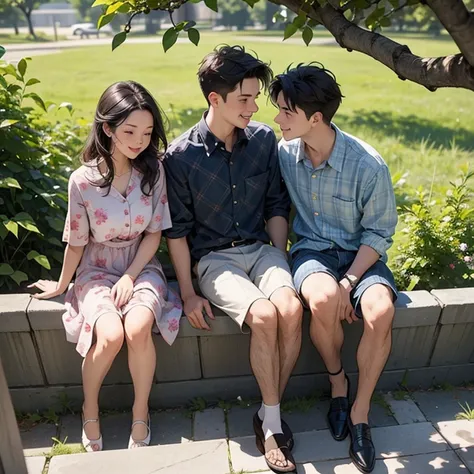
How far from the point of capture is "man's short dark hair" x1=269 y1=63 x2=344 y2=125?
2396mm

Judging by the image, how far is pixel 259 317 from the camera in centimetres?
228

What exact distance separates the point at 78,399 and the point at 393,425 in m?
1.51

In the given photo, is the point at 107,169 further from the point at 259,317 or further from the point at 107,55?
the point at 107,55

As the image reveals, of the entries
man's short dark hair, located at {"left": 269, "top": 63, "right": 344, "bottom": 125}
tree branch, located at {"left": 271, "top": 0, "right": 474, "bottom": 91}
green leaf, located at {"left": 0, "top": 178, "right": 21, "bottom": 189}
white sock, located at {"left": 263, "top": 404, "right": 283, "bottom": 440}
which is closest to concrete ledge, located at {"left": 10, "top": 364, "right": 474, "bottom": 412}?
white sock, located at {"left": 263, "top": 404, "right": 283, "bottom": 440}

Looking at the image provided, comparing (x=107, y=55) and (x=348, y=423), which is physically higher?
(x=348, y=423)

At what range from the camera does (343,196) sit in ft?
8.39

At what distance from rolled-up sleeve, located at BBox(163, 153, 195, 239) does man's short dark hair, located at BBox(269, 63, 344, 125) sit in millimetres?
599

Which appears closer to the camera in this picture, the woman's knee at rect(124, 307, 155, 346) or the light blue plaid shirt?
the woman's knee at rect(124, 307, 155, 346)

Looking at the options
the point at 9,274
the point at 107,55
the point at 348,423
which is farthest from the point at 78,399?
the point at 107,55

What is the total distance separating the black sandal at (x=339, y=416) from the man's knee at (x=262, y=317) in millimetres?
460

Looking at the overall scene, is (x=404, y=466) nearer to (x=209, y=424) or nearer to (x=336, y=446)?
(x=336, y=446)

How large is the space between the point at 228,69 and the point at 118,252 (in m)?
1.00

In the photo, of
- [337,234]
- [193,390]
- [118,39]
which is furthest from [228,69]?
[193,390]

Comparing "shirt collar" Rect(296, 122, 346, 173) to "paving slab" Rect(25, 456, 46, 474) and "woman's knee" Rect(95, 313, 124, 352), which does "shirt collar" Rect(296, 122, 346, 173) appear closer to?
"woman's knee" Rect(95, 313, 124, 352)
